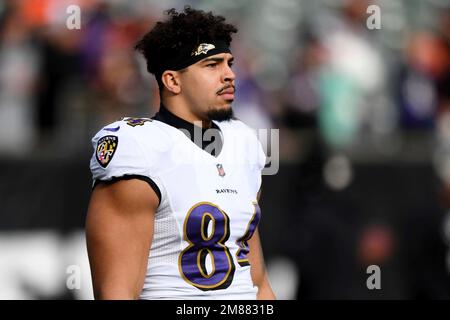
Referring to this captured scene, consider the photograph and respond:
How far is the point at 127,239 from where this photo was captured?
3959 mm

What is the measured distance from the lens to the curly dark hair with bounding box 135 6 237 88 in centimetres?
436

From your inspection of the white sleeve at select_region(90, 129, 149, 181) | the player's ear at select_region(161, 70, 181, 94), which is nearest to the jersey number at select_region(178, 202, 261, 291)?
the white sleeve at select_region(90, 129, 149, 181)

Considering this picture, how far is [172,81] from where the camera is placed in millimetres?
4391

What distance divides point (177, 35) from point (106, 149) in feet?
2.15

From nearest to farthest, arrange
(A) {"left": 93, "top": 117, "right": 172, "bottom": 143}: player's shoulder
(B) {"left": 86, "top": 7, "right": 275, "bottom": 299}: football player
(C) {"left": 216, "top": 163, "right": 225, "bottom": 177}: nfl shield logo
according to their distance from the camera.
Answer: (B) {"left": 86, "top": 7, "right": 275, "bottom": 299}: football player
(A) {"left": 93, "top": 117, "right": 172, "bottom": 143}: player's shoulder
(C) {"left": 216, "top": 163, "right": 225, "bottom": 177}: nfl shield logo

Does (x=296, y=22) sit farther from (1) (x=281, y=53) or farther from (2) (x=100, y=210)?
(2) (x=100, y=210)

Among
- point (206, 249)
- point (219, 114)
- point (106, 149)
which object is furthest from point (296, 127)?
point (106, 149)

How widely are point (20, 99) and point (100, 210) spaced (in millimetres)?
5372

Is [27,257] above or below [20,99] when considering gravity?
below

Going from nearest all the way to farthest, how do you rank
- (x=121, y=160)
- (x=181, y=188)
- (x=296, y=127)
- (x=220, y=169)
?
(x=121, y=160) < (x=181, y=188) < (x=220, y=169) < (x=296, y=127)

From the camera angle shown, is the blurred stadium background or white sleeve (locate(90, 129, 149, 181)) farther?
the blurred stadium background

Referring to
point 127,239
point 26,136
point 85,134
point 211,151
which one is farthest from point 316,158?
point 127,239

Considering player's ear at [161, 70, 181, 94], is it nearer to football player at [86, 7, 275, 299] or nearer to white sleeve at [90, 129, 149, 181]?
football player at [86, 7, 275, 299]

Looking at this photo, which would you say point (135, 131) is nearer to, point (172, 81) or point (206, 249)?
point (172, 81)
